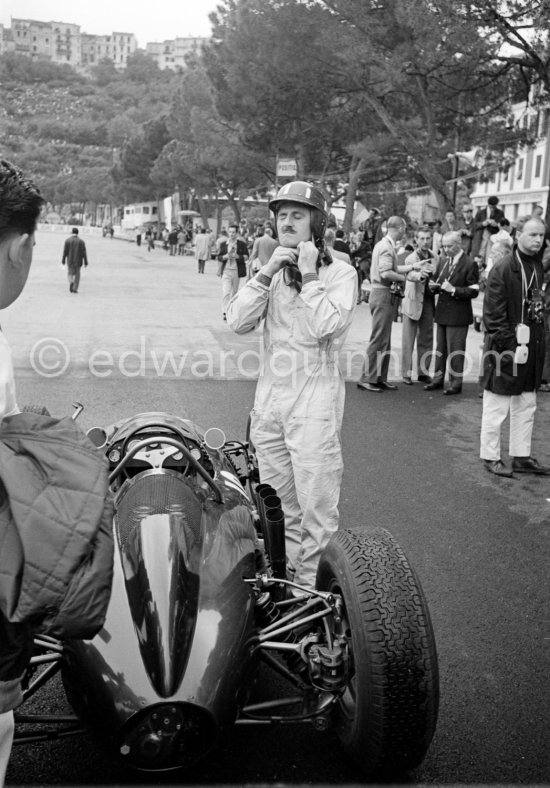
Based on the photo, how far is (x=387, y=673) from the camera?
8.56 feet

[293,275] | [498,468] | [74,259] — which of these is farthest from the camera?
[74,259]

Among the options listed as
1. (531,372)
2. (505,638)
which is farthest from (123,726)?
(531,372)

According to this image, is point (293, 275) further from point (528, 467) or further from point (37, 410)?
point (528, 467)

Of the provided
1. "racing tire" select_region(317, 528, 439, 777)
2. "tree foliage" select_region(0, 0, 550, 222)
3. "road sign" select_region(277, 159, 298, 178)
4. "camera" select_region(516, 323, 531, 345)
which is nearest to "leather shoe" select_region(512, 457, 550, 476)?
"camera" select_region(516, 323, 531, 345)

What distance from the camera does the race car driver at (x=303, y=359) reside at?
13.3 feet

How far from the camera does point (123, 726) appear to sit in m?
2.37

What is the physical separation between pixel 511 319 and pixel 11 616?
5.68m

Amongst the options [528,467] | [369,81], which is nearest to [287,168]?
[369,81]

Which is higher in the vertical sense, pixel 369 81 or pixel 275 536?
pixel 369 81

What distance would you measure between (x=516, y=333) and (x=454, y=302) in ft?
11.1

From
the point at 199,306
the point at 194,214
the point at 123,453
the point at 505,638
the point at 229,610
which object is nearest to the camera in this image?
the point at 229,610

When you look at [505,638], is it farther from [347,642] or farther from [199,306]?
[199,306]

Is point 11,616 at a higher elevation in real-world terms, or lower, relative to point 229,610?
higher

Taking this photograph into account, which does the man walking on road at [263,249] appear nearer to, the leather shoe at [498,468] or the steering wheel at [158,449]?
the leather shoe at [498,468]
